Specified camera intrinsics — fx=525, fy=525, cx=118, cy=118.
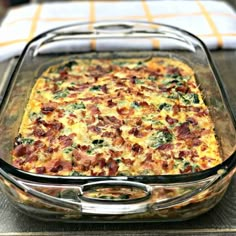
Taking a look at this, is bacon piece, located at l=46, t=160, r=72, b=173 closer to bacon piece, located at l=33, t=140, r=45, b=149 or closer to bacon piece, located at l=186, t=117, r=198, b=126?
bacon piece, located at l=33, t=140, r=45, b=149

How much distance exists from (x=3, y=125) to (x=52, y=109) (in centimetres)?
18

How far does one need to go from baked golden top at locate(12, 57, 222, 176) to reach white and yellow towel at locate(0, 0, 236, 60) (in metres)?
0.28

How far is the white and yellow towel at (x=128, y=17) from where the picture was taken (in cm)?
197

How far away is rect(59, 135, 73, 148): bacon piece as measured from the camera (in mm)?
1341

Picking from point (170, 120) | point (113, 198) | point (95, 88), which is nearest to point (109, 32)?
point (95, 88)

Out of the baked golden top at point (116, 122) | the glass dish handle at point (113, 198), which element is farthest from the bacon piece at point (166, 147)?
the glass dish handle at point (113, 198)

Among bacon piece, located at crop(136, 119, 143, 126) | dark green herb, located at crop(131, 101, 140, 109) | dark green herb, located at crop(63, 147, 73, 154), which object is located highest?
dark green herb, located at crop(63, 147, 73, 154)

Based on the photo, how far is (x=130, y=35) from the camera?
1.91m

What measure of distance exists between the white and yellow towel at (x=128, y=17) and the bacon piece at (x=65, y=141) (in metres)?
0.68

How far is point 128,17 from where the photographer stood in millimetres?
2170

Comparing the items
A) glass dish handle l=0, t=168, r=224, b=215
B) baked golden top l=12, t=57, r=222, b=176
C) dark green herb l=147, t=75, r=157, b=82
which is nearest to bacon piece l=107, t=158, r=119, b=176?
baked golden top l=12, t=57, r=222, b=176

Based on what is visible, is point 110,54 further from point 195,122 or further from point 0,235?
point 0,235

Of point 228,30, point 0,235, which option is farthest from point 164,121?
point 228,30

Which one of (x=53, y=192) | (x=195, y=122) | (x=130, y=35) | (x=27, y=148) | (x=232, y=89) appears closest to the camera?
(x=53, y=192)
